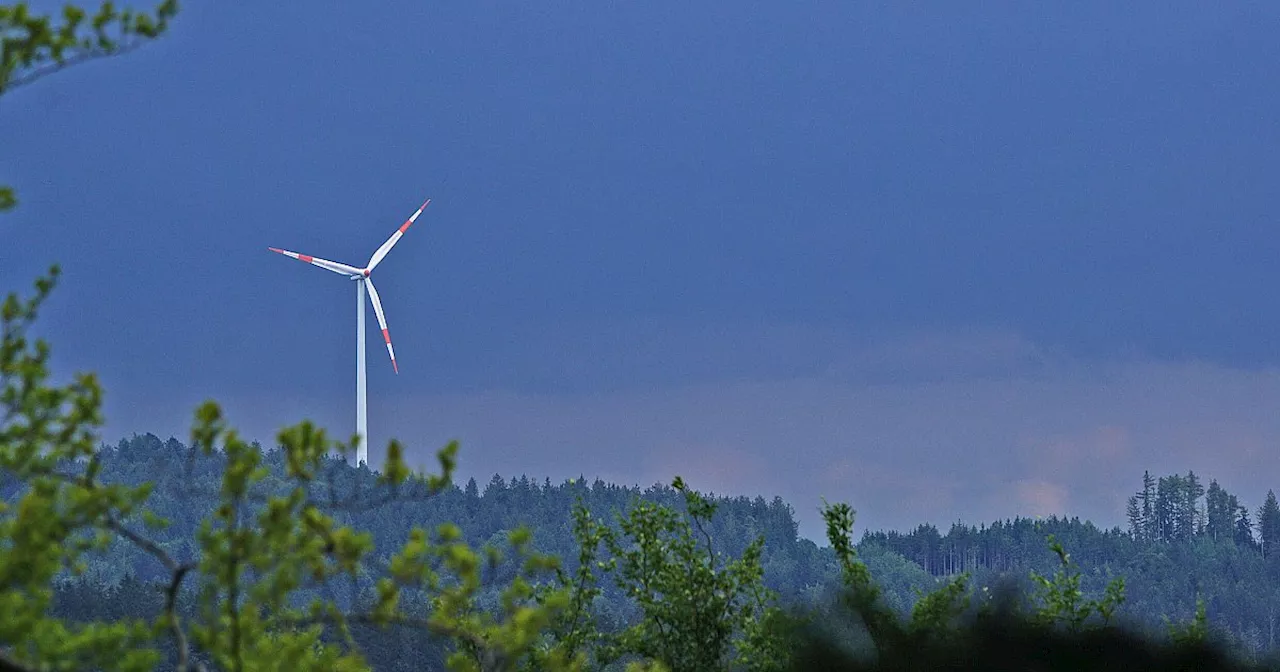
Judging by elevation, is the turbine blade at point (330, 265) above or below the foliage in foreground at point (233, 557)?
above

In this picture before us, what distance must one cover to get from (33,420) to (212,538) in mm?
1482

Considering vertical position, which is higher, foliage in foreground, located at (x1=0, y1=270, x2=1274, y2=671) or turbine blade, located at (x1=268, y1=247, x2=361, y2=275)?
turbine blade, located at (x1=268, y1=247, x2=361, y2=275)

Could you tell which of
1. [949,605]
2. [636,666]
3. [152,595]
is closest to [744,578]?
[949,605]

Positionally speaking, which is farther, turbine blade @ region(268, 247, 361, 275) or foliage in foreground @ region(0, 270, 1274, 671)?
turbine blade @ region(268, 247, 361, 275)

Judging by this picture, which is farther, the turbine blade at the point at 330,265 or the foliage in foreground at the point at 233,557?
the turbine blade at the point at 330,265

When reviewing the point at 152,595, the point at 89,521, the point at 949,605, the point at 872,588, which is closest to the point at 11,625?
the point at 89,521

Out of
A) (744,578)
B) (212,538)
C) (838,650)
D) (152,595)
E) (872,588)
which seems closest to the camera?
(212,538)

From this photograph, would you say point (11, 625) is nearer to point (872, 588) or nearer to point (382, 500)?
point (382, 500)

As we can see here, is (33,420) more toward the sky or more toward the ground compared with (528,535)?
more toward the sky

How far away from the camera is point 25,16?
26.4 ft

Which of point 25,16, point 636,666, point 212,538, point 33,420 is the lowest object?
point 636,666

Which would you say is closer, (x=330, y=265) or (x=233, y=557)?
(x=233, y=557)

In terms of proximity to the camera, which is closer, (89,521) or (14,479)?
(89,521)

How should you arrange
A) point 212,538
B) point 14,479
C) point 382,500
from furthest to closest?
point 14,479, point 382,500, point 212,538
